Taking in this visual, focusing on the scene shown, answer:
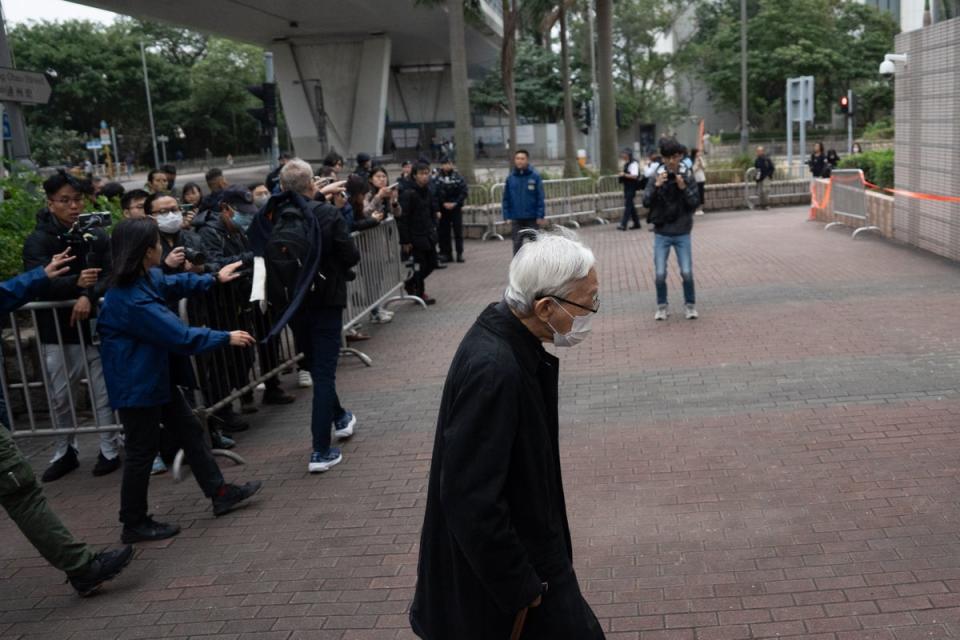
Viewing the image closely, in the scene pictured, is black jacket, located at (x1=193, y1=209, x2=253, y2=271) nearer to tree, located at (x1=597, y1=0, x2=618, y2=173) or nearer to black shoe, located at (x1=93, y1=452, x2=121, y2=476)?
black shoe, located at (x1=93, y1=452, x2=121, y2=476)

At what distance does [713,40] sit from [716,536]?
57748 millimetres

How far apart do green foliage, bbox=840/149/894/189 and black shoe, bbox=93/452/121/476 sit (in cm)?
1422

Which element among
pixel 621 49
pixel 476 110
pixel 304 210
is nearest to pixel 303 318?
pixel 304 210

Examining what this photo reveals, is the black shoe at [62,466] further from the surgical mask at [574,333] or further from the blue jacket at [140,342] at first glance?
the surgical mask at [574,333]

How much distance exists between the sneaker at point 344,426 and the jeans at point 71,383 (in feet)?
4.95

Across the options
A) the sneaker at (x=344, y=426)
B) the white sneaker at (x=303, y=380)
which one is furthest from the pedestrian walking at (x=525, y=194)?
the sneaker at (x=344, y=426)

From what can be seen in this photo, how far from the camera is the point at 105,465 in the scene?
639 centimetres

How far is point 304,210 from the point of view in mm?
6062

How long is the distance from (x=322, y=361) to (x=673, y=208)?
4.77m

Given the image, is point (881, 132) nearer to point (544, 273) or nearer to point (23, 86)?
point (23, 86)

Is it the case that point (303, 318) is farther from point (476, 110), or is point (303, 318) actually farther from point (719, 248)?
point (476, 110)

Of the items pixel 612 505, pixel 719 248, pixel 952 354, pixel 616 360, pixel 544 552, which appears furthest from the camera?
pixel 719 248

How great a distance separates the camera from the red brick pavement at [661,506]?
4.12 meters

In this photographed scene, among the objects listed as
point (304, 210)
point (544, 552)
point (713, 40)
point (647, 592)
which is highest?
point (713, 40)
